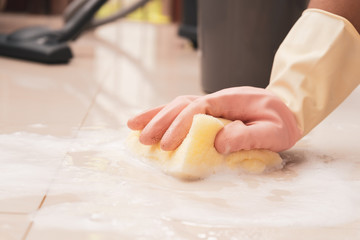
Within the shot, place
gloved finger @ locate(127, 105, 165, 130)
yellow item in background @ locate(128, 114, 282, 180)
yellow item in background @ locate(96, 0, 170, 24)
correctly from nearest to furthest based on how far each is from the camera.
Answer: yellow item in background @ locate(128, 114, 282, 180) < gloved finger @ locate(127, 105, 165, 130) < yellow item in background @ locate(96, 0, 170, 24)

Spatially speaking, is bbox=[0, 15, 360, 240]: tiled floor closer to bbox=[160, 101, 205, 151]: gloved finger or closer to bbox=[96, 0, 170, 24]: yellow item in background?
bbox=[160, 101, 205, 151]: gloved finger

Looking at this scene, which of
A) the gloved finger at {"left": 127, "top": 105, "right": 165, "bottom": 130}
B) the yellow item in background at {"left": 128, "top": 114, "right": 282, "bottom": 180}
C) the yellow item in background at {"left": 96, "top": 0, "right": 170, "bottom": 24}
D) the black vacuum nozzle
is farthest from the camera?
the yellow item in background at {"left": 96, "top": 0, "right": 170, "bottom": 24}

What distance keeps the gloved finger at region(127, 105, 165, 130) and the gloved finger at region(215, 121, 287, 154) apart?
15 cm

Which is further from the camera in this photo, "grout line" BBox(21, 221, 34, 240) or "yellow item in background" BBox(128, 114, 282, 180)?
"yellow item in background" BBox(128, 114, 282, 180)

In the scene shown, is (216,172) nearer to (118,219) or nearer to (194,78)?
(118,219)

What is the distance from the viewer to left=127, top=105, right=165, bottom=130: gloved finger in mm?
973

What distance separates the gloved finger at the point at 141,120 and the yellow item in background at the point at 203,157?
0.06 m

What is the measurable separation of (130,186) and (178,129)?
0.41ft

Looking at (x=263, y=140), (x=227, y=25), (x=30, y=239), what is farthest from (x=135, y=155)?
(x=227, y=25)

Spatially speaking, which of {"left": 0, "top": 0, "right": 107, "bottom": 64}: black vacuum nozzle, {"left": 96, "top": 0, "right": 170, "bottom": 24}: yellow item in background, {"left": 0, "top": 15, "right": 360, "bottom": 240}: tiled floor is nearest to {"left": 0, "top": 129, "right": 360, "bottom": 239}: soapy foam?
{"left": 0, "top": 15, "right": 360, "bottom": 240}: tiled floor

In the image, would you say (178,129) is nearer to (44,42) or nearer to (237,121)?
(237,121)

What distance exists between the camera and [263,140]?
0.90m

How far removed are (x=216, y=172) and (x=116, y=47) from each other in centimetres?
172

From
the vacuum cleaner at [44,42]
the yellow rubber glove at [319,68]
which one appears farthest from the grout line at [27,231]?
the vacuum cleaner at [44,42]
